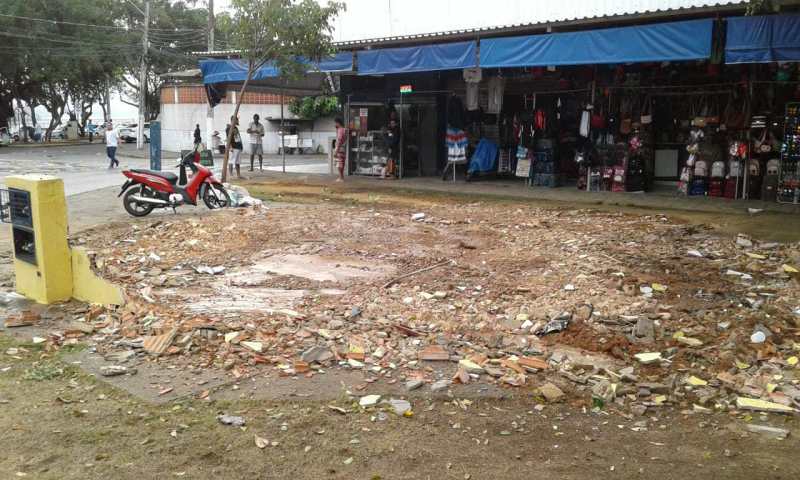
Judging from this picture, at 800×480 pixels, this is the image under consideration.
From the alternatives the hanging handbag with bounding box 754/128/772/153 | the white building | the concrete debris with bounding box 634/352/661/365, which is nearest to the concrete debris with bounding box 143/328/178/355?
the concrete debris with bounding box 634/352/661/365

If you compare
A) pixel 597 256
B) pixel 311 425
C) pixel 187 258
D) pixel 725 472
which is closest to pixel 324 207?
pixel 187 258

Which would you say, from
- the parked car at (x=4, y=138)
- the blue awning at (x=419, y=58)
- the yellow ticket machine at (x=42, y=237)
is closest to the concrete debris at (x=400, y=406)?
the yellow ticket machine at (x=42, y=237)

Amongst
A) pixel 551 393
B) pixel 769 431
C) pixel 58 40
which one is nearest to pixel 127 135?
pixel 58 40

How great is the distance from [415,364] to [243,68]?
17.1 m

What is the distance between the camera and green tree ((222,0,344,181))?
17438 mm

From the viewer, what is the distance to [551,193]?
1689cm

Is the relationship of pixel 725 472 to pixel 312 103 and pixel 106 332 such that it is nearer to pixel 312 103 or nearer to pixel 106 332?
pixel 106 332

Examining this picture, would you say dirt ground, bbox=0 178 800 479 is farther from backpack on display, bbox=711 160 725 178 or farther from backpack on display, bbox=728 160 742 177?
backpack on display, bbox=711 160 725 178

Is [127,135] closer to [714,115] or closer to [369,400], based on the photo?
[714,115]

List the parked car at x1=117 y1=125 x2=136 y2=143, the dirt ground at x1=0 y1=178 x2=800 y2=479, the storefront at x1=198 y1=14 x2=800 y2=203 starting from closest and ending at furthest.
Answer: the dirt ground at x1=0 y1=178 x2=800 y2=479
the storefront at x1=198 y1=14 x2=800 y2=203
the parked car at x1=117 y1=125 x2=136 y2=143

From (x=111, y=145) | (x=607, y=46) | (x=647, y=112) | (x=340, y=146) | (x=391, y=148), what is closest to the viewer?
(x=607, y=46)

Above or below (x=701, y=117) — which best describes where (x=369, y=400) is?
below

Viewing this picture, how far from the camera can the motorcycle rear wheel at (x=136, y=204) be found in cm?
1330

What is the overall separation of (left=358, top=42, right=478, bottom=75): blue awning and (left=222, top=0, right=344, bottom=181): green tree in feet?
3.73
